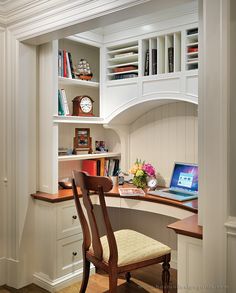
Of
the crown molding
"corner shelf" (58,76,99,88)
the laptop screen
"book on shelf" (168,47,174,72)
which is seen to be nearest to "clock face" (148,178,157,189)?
the laptop screen

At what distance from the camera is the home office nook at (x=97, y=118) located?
9.18 feet

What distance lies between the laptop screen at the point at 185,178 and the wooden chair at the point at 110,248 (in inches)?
25.7

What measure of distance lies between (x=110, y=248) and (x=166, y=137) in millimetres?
1483

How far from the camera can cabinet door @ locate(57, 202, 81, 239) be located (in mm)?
2818

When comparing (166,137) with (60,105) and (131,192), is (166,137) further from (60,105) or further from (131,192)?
(60,105)

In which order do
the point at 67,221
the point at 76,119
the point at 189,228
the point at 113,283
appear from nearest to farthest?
the point at 189,228
the point at 113,283
the point at 67,221
the point at 76,119

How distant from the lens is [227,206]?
5.33 feet

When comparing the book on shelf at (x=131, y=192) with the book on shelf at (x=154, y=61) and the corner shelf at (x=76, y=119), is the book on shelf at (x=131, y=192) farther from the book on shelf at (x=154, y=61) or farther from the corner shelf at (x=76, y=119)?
the book on shelf at (x=154, y=61)

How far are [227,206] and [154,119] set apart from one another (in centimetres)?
188

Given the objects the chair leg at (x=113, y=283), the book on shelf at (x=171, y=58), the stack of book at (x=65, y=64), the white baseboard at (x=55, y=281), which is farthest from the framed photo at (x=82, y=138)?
the chair leg at (x=113, y=283)

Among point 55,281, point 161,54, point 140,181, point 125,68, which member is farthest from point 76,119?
point 55,281

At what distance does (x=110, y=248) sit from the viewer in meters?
2.19

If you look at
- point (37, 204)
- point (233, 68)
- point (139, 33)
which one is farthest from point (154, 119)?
point (233, 68)

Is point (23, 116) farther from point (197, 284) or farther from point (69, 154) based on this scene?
point (197, 284)
